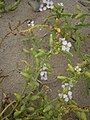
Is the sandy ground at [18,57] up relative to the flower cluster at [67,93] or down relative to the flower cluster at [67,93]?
down

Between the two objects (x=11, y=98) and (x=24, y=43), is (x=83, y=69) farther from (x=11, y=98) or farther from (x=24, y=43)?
(x=24, y=43)

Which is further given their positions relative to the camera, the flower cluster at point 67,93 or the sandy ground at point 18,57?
the sandy ground at point 18,57

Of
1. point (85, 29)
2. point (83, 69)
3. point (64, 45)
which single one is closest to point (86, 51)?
point (85, 29)

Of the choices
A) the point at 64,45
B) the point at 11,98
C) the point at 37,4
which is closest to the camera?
the point at 64,45

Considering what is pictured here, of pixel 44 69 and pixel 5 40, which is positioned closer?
pixel 44 69

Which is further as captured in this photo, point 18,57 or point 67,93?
point 18,57

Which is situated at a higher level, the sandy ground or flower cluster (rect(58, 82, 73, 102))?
flower cluster (rect(58, 82, 73, 102))

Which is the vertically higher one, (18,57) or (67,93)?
(67,93)

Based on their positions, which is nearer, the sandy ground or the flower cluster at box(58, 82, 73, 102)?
the flower cluster at box(58, 82, 73, 102)
